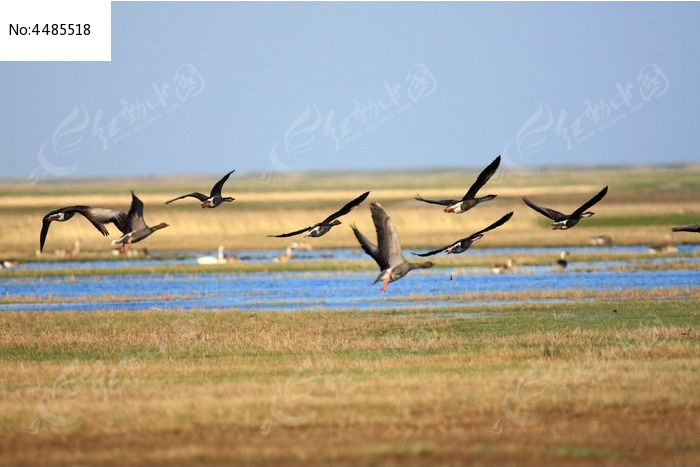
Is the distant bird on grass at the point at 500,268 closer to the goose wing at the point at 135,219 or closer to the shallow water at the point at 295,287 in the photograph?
the shallow water at the point at 295,287

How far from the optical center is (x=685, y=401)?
45.9 ft

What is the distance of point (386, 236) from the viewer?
17.8 metres

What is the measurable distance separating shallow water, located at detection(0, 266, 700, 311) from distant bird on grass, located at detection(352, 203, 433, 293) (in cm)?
990

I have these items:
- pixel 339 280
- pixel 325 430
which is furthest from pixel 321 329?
pixel 339 280

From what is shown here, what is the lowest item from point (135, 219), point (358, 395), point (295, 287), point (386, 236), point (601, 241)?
point (295, 287)

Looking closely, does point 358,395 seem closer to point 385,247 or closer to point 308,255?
point 385,247

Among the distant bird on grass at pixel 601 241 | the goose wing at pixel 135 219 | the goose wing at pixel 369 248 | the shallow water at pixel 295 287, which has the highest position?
the goose wing at pixel 135 219

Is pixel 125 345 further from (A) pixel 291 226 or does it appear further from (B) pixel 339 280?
(A) pixel 291 226

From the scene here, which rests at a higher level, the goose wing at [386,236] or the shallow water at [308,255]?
the goose wing at [386,236]

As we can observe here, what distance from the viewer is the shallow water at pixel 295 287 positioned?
3038 cm

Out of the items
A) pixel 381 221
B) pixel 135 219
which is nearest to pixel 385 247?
pixel 381 221

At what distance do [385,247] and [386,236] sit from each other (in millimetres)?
373

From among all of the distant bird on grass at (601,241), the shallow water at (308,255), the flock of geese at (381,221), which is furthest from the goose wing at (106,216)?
the distant bird on grass at (601,241)

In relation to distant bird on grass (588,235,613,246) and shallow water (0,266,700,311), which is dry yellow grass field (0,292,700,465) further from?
distant bird on grass (588,235,613,246)
